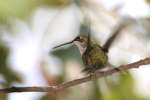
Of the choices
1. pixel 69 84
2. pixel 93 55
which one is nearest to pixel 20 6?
pixel 93 55

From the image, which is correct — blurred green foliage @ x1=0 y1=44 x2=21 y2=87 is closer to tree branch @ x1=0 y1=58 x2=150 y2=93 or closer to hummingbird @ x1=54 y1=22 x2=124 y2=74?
hummingbird @ x1=54 y1=22 x2=124 y2=74

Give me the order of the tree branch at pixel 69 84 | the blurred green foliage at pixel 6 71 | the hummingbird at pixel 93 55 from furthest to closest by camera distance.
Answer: the blurred green foliage at pixel 6 71 < the hummingbird at pixel 93 55 < the tree branch at pixel 69 84

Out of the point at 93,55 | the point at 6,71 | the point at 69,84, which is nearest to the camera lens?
the point at 69,84

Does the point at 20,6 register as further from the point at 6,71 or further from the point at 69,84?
the point at 69,84

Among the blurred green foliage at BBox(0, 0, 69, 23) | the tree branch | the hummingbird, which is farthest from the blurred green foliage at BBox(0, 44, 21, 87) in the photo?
the tree branch

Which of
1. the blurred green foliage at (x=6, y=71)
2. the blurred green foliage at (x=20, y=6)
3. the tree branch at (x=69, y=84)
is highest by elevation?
the blurred green foliage at (x=20, y=6)

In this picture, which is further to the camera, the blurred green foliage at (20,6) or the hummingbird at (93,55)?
the blurred green foliage at (20,6)

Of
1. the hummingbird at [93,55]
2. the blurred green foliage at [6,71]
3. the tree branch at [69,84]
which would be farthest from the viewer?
the blurred green foliage at [6,71]

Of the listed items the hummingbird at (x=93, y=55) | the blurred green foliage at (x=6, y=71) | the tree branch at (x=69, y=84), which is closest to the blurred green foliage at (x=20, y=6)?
the blurred green foliage at (x=6, y=71)

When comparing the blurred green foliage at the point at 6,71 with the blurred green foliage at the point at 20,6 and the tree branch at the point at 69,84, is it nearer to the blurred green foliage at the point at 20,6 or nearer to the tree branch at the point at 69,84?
the blurred green foliage at the point at 20,6

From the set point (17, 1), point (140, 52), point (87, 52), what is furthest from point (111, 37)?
point (17, 1)

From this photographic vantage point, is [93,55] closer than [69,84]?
No

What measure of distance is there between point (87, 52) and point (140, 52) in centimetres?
50

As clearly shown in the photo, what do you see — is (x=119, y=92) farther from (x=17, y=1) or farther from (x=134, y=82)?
(x=17, y=1)
